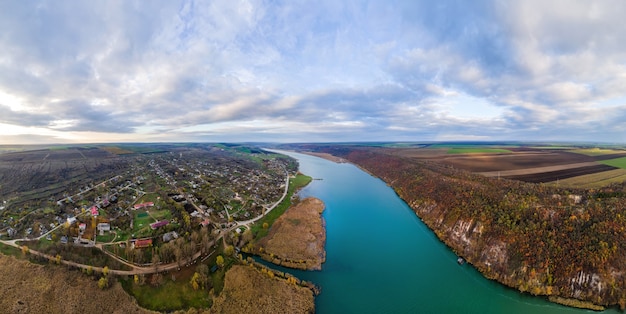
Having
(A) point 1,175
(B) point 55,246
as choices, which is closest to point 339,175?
(B) point 55,246

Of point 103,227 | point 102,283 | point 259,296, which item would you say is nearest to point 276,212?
point 259,296

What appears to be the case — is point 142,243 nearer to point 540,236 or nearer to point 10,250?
point 10,250

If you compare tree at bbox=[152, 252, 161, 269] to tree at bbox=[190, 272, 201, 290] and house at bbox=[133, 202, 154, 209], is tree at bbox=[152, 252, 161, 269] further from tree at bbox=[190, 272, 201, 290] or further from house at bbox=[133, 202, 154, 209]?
house at bbox=[133, 202, 154, 209]

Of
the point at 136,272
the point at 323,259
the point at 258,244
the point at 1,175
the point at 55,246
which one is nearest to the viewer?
the point at 136,272

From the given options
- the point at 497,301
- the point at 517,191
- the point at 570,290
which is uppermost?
the point at 517,191

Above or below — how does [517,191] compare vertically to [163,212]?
above

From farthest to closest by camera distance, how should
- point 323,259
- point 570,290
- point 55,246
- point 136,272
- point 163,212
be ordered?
point 163,212, point 323,259, point 55,246, point 136,272, point 570,290

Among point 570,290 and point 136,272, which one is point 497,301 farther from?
point 136,272

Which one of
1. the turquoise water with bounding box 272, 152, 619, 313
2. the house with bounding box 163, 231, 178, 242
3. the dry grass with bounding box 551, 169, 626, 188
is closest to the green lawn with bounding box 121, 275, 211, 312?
the house with bounding box 163, 231, 178, 242

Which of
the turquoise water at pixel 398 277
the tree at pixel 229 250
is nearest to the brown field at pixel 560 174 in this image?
the turquoise water at pixel 398 277
